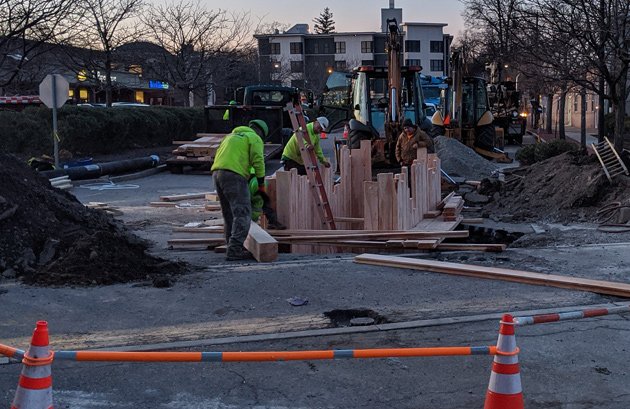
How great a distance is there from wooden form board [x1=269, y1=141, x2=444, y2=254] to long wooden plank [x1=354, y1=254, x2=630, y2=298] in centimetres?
149

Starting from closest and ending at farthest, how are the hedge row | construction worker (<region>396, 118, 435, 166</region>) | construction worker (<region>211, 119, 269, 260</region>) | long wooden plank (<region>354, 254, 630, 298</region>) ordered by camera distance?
long wooden plank (<region>354, 254, 630, 298</region>) < construction worker (<region>211, 119, 269, 260</region>) < construction worker (<region>396, 118, 435, 166</region>) < the hedge row

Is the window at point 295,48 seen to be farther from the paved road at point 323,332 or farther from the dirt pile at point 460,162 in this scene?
the paved road at point 323,332

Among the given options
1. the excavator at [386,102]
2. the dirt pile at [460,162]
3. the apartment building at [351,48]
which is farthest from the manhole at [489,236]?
the apartment building at [351,48]

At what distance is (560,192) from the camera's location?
14359 millimetres

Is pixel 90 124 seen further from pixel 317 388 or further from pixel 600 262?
pixel 317 388

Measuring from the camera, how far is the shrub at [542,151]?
21.4 metres

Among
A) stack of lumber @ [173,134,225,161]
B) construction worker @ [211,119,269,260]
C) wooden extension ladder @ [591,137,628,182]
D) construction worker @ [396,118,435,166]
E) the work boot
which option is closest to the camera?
construction worker @ [211,119,269,260]

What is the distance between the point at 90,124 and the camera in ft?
82.8

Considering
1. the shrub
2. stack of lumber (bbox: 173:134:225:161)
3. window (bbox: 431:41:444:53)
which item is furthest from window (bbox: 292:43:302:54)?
the shrub

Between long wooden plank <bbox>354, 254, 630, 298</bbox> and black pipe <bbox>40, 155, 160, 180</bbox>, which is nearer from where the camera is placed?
long wooden plank <bbox>354, 254, 630, 298</bbox>

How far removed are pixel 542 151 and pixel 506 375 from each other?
1800 centimetres

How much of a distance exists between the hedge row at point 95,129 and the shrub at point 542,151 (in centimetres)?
1363

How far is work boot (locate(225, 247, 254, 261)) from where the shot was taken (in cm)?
996

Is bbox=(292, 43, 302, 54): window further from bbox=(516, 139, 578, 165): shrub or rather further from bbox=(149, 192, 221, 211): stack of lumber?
bbox=(149, 192, 221, 211): stack of lumber
